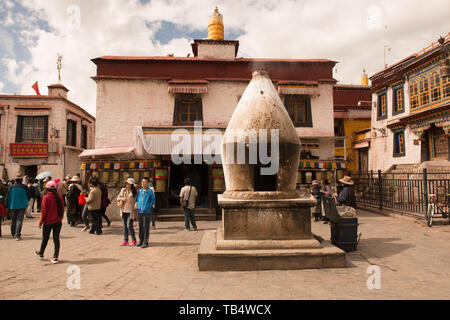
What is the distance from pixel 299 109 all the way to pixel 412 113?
28.3ft

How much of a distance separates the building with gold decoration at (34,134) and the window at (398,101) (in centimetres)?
2255

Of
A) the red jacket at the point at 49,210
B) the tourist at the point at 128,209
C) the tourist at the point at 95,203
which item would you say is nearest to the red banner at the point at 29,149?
the tourist at the point at 95,203

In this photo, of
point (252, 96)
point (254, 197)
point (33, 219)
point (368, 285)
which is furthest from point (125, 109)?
point (368, 285)

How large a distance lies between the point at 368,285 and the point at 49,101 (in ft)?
71.2

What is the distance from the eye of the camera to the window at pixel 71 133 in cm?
2091

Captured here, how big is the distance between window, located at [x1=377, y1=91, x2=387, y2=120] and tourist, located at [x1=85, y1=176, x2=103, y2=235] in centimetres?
1978

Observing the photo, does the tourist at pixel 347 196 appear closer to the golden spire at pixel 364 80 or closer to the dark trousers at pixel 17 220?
the dark trousers at pixel 17 220

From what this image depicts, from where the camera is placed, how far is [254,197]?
5.73 metres

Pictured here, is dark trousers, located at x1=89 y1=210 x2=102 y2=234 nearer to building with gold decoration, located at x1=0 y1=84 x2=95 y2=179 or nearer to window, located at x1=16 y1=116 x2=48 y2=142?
building with gold decoration, located at x1=0 y1=84 x2=95 y2=179

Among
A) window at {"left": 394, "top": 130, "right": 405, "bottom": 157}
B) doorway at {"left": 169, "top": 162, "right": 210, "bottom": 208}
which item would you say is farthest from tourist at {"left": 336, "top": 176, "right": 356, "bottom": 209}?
window at {"left": 394, "top": 130, "right": 405, "bottom": 157}

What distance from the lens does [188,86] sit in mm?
14102

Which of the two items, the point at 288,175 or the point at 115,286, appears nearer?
the point at 115,286

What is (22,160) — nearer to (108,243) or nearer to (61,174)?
(61,174)

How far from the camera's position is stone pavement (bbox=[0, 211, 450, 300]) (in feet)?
13.7
